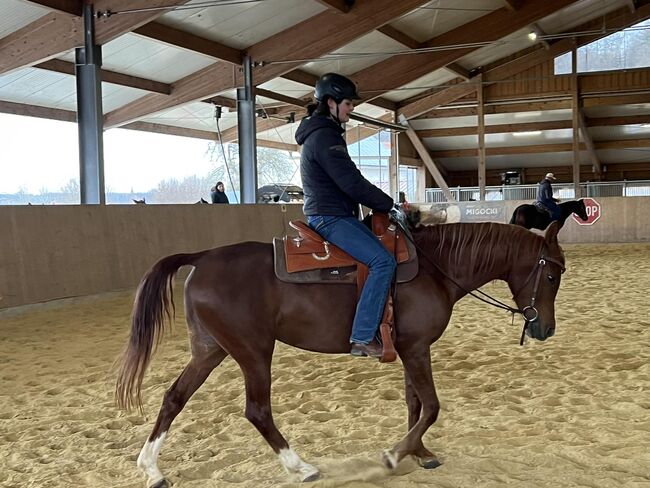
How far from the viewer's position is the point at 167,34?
12.0 m

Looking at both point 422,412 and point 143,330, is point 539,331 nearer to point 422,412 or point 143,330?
point 422,412

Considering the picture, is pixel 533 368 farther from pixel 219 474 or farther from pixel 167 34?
pixel 167 34

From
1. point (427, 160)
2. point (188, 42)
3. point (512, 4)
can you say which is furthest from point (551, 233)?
point (427, 160)

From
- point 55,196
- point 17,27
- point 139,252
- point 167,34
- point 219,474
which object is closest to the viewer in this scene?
point 219,474

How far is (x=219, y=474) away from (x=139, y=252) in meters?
7.16

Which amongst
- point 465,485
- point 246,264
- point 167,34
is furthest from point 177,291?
point 465,485

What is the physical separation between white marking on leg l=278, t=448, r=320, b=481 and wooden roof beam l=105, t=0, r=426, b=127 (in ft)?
36.1

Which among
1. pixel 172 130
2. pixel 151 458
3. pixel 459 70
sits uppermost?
pixel 459 70

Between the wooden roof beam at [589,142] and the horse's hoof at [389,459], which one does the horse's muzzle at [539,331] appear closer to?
the horse's hoof at [389,459]

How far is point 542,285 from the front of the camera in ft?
12.0

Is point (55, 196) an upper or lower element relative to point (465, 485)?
upper

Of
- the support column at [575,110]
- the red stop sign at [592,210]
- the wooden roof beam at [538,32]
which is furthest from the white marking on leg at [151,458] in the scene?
the support column at [575,110]

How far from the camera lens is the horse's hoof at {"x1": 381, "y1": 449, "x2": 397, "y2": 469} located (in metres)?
3.34

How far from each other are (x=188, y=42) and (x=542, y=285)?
1052 centimetres
